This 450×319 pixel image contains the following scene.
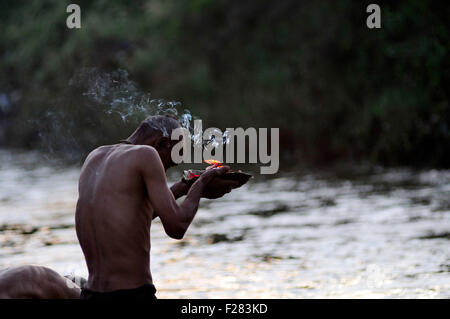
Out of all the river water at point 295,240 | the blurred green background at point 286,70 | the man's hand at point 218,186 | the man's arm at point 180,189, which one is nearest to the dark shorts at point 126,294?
the man's hand at point 218,186

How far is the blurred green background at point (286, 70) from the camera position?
21.0m

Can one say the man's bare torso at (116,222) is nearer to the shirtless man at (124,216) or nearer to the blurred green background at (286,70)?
the shirtless man at (124,216)

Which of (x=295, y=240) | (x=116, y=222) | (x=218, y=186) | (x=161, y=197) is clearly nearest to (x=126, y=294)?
(x=116, y=222)

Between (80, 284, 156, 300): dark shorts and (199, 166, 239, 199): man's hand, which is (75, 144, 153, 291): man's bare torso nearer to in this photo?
(80, 284, 156, 300): dark shorts

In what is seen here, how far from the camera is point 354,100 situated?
2392 centimetres

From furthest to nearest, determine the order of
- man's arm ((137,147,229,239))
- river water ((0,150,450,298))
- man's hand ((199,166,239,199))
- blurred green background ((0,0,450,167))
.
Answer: blurred green background ((0,0,450,167))
river water ((0,150,450,298))
man's hand ((199,166,239,199))
man's arm ((137,147,229,239))

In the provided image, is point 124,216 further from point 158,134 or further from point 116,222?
point 158,134

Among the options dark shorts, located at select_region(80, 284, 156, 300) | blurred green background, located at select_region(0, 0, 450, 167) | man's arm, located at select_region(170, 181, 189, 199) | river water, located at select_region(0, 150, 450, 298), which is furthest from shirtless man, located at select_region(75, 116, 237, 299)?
blurred green background, located at select_region(0, 0, 450, 167)

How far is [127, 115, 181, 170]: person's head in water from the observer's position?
484cm

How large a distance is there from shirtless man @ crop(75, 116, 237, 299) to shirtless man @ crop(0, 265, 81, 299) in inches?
10.9

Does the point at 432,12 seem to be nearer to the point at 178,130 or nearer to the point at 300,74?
the point at 300,74
